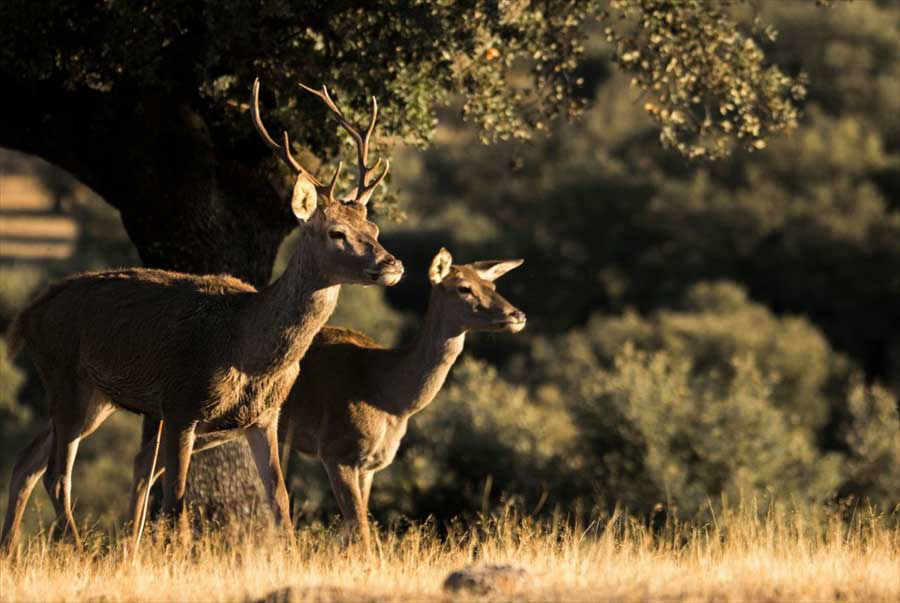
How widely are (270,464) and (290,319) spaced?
3.86 feet

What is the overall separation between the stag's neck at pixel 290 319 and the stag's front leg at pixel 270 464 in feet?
1.98

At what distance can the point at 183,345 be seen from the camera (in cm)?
1171

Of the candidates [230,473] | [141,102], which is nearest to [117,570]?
[230,473]

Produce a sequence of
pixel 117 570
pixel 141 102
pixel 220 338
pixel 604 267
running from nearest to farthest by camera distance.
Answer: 1. pixel 117 570
2. pixel 220 338
3. pixel 141 102
4. pixel 604 267

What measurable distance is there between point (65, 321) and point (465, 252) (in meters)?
38.6

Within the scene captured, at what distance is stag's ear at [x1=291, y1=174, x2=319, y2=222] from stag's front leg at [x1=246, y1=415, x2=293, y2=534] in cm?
160

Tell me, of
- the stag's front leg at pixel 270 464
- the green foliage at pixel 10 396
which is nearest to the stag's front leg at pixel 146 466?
the stag's front leg at pixel 270 464

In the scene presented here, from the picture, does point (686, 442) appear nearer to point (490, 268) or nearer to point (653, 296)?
point (490, 268)

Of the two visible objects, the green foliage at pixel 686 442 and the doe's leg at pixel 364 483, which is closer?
the doe's leg at pixel 364 483

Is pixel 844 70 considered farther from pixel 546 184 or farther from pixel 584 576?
pixel 584 576

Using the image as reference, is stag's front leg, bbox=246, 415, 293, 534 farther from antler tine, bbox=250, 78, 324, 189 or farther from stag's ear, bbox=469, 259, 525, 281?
stag's ear, bbox=469, 259, 525, 281

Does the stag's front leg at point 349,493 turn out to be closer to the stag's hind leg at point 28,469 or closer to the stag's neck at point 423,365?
the stag's neck at point 423,365

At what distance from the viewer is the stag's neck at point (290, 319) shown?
1131 centimetres

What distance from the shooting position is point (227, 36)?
41.3 feet
